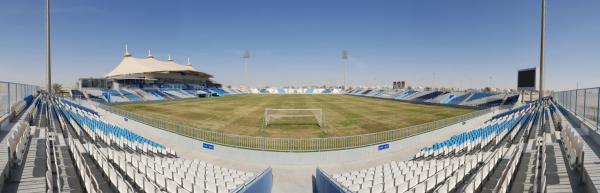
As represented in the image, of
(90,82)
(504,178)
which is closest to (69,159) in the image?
(504,178)

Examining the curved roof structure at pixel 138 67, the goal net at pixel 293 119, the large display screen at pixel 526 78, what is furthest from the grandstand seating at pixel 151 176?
the curved roof structure at pixel 138 67

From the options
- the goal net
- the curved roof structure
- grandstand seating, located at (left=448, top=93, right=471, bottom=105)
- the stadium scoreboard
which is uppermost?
the curved roof structure

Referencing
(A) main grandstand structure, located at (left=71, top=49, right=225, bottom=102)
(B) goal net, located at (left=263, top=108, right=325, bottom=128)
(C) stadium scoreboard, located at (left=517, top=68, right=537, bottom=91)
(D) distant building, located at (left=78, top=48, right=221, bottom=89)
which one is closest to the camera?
(B) goal net, located at (left=263, top=108, right=325, bottom=128)

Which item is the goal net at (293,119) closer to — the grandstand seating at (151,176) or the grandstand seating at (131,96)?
the grandstand seating at (151,176)

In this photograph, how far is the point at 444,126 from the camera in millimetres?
21703

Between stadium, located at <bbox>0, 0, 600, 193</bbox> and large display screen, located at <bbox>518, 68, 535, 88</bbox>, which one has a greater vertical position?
large display screen, located at <bbox>518, 68, 535, 88</bbox>

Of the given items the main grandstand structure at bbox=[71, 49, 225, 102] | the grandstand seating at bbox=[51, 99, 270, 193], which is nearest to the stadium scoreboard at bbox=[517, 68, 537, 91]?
the grandstand seating at bbox=[51, 99, 270, 193]

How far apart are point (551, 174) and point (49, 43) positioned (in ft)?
81.8

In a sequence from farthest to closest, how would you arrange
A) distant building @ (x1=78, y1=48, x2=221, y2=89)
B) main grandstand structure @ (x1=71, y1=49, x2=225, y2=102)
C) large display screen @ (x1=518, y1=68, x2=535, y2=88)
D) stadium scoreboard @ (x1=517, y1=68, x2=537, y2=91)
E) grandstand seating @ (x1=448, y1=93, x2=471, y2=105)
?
distant building @ (x1=78, y1=48, x2=221, y2=89), main grandstand structure @ (x1=71, y1=49, x2=225, y2=102), grandstand seating @ (x1=448, y1=93, x2=471, y2=105), large display screen @ (x1=518, y1=68, x2=535, y2=88), stadium scoreboard @ (x1=517, y1=68, x2=537, y2=91)

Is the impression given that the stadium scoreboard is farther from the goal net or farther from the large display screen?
the goal net

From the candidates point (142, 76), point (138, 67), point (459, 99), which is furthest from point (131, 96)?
point (459, 99)

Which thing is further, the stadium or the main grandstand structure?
the main grandstand structure

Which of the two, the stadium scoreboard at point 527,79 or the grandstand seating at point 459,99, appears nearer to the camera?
the stadium scoreboard at point 527,79

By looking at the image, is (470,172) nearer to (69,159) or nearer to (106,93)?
(69,159)
